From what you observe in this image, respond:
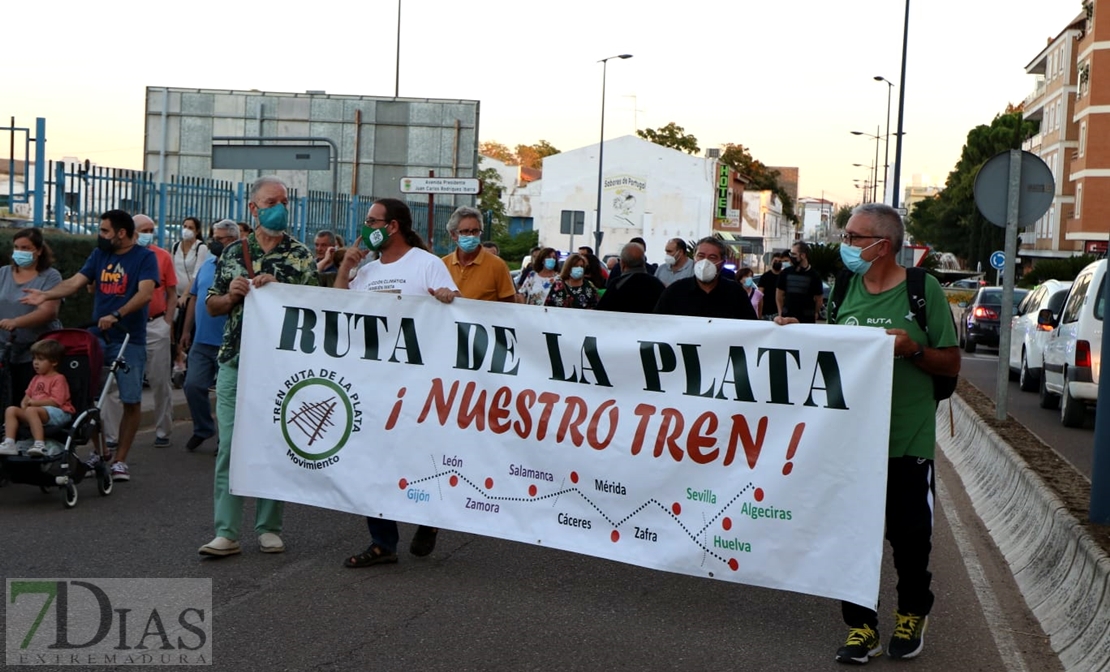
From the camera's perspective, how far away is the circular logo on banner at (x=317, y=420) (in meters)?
7.38

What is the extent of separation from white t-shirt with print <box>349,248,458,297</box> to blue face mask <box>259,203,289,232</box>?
1.78 feet

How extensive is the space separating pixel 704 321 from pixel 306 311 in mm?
2315

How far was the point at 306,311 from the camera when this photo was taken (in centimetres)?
752

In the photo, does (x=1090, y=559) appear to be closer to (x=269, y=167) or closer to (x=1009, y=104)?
(x=269, y=167)

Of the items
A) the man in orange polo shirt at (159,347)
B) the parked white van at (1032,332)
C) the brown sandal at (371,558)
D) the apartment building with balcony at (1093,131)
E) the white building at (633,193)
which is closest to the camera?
the brown sandal at (371,558)

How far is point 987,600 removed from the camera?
712cm

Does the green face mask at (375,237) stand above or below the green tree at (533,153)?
below

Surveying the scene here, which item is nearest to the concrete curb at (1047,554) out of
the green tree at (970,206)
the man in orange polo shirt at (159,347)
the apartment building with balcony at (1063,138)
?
the man in orange polo shirt at (159,347)

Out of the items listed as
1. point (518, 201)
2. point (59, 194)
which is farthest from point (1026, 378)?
point (518, 201)

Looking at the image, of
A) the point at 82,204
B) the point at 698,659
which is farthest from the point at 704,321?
Answer: the point at 82,204

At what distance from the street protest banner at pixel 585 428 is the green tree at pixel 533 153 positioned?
5369 inches

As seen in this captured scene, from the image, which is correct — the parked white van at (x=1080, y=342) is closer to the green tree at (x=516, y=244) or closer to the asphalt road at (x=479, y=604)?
the asphalt road at (x=479, y=604)

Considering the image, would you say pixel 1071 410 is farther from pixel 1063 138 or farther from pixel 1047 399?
pixel 1063 138

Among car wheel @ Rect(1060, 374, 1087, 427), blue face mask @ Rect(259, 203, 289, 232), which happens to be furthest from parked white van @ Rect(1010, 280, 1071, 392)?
blue face mask @ Rect(259, 203, 289, 232)
